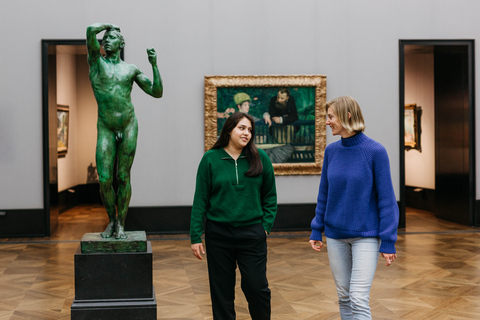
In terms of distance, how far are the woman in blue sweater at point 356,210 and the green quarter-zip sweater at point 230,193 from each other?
468 mm

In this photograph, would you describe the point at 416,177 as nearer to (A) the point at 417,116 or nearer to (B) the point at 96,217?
(A) the point at 417,116

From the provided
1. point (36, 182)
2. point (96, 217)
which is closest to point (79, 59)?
point (96, 217)

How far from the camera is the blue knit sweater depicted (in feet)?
12.0

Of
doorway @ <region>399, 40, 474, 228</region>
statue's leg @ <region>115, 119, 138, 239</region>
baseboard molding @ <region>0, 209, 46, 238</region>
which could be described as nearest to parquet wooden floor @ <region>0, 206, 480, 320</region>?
baseboard molding @ <region>0, 209, 46, 238</region>

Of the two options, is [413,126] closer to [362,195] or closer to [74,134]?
[74,134]

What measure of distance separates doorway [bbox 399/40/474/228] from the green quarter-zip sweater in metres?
7.00

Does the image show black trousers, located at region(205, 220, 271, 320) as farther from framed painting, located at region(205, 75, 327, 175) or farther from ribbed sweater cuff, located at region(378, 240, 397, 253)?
framed painting, located at region(205, 75, 327, 175)

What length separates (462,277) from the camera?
6867 millimetres

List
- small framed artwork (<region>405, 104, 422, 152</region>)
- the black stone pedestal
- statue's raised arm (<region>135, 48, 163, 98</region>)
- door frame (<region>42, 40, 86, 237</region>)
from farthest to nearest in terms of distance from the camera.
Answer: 1. small framed artwork (<region>405, 104, 422, 152</region>)
2. door frame (<region>42, 40, 86, 237</region>)
3. statue's raised arm (<region>135, 48, 163, 98</region>)
4. the black stone pedestal

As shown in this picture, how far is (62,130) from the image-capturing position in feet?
49.0

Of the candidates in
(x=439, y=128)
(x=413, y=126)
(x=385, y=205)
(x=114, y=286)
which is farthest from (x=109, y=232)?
(x=413, y=126)

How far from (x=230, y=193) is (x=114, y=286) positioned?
5.49 ft

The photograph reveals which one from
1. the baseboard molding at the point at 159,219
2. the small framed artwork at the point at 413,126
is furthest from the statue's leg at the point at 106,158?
the small framed artwork at the point at 413,126

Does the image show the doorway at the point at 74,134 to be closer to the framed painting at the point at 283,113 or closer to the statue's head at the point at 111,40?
the framed painting at the point at 283,113
